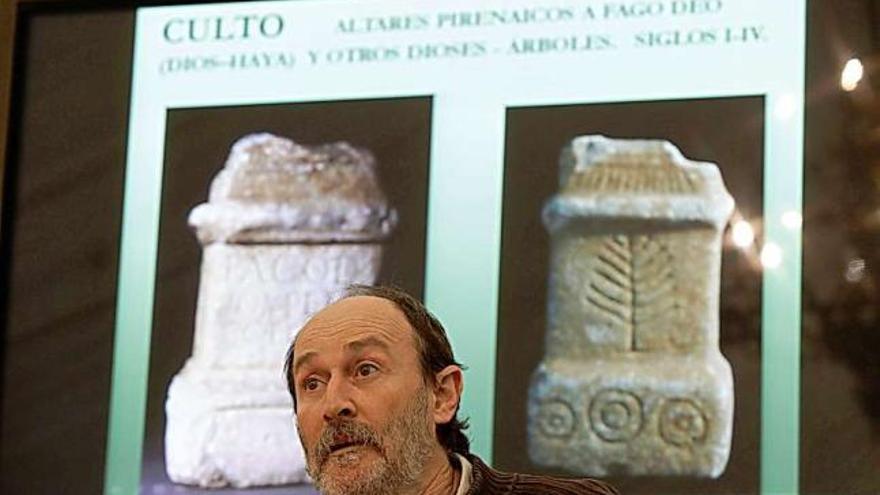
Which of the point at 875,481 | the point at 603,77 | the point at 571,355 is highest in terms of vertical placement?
the point at 603,77

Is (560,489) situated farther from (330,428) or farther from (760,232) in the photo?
(760,232)

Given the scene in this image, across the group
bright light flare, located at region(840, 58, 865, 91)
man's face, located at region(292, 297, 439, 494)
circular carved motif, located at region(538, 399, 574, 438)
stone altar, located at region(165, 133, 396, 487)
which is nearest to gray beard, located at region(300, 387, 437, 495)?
man's face, located at region(292, 297, 439, 494)

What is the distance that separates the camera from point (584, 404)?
2.89 metres

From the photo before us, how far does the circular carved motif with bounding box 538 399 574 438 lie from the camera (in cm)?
290

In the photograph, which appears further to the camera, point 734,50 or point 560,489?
point 734,50

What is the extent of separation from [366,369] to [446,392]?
0.44 feet

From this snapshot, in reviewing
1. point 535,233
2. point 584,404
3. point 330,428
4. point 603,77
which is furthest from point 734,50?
point 330,428

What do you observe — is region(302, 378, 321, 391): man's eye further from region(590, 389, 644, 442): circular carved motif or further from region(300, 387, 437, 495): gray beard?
region(590, 389, 644, 442): circular carved motif

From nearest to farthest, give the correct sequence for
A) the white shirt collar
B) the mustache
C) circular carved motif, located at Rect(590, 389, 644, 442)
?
the mustache, the white shirt collar, circular carved motif, located at Rect(590, 389, 644, 442)

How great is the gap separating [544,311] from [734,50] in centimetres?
54

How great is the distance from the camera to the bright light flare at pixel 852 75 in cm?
286

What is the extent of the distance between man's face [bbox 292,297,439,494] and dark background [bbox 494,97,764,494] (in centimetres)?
84

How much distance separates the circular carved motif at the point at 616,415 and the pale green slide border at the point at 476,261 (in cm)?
18

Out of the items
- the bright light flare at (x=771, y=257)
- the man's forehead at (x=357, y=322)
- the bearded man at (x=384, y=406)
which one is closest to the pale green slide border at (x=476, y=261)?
the bright light flare at (x=771, y=257)
